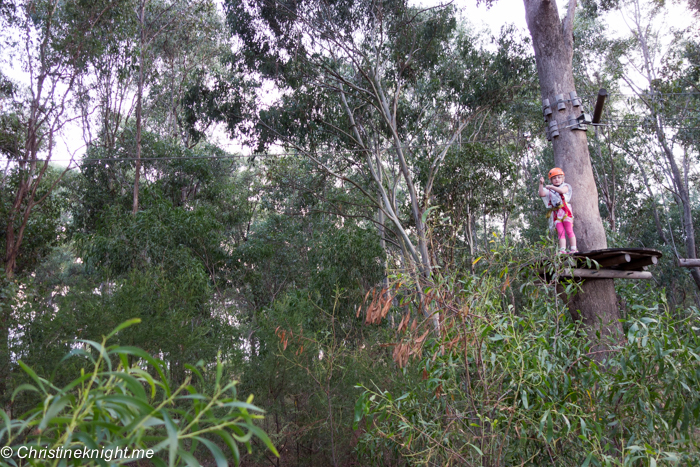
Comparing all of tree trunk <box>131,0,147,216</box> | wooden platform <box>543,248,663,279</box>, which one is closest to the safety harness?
wooden platform <box>543,248,663,279</box>

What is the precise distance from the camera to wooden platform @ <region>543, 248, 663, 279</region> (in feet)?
11.4

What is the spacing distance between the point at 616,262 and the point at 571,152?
4.15ft

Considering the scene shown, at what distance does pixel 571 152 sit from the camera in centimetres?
445

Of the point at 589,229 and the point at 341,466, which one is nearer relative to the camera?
the point at 589,229

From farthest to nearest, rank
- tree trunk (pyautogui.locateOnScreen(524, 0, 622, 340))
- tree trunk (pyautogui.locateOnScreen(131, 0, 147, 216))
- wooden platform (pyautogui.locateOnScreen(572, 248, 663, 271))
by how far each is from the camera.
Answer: tree trunk (pyautogui.locateOnScreen(131, 0, 147, 216))
tree trunk (pyautogui.locateOnScreen(524, 0, 622, 340))
wooden platform (pyautogui.locateOnScreen(572, 248, 663, 271))

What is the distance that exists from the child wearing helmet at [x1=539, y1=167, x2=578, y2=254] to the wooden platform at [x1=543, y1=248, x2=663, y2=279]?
381 mm

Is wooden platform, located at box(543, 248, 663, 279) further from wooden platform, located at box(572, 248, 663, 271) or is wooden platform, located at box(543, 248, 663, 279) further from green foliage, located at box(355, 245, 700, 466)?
green foliage, located at box(355, 245, 700, 466)

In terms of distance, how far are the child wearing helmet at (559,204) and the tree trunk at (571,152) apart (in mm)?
113

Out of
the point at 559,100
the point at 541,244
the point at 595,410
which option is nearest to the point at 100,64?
the point at 559,100

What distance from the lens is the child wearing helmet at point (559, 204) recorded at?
4.16 m

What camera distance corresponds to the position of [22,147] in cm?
1122

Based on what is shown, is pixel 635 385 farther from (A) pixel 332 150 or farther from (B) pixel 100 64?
(B) pixel 100 64

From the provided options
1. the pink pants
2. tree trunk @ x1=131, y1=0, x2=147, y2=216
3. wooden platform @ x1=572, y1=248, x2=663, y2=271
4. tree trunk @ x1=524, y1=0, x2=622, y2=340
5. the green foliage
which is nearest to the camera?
the green foliage

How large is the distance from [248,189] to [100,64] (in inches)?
227
